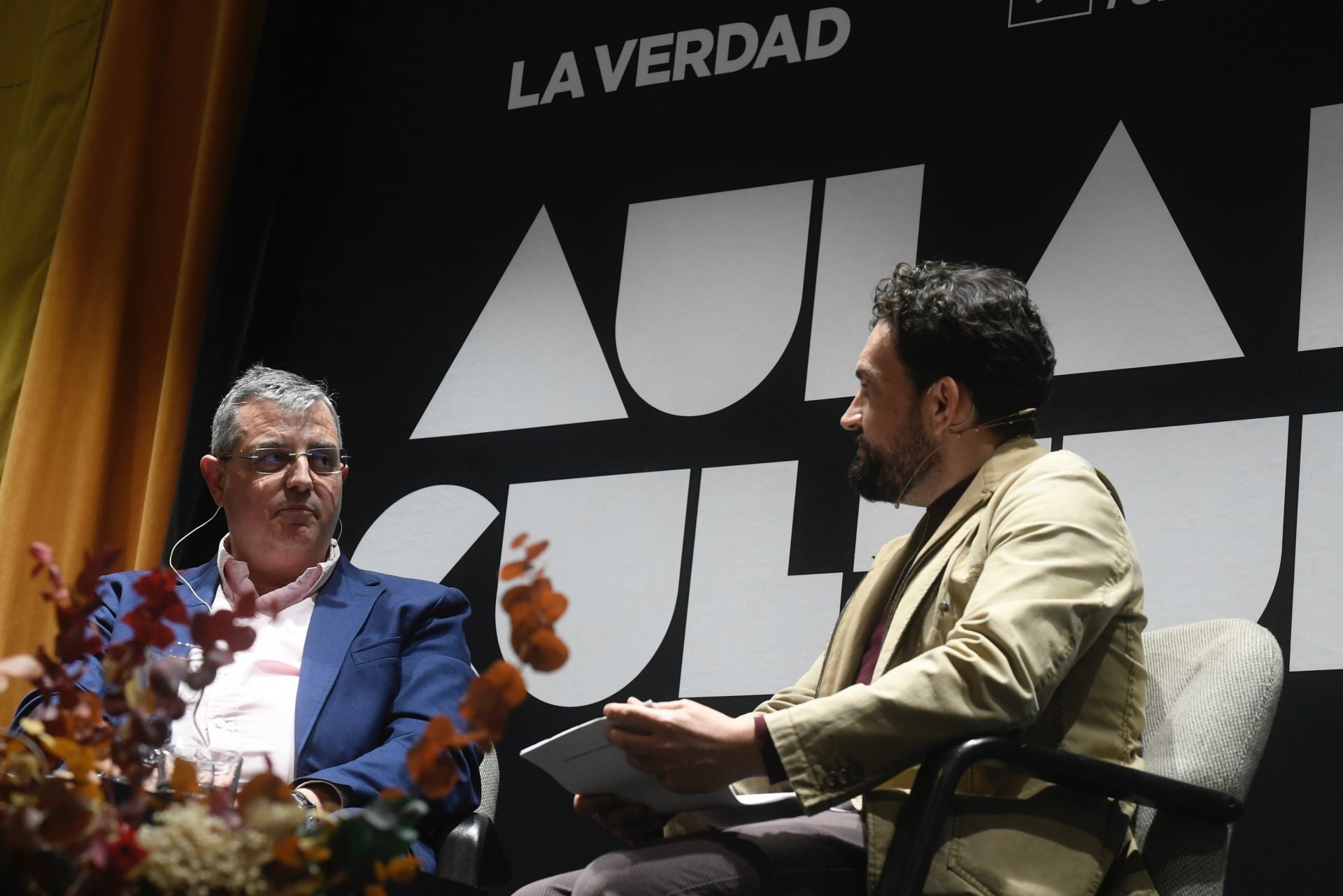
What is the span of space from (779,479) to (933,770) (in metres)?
1.67

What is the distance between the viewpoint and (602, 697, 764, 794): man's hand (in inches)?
75.0

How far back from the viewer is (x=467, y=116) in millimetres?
4172

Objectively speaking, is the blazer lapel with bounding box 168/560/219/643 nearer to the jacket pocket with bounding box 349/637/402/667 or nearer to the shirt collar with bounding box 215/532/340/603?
the shirt collar with bounding box 215/532/340/603

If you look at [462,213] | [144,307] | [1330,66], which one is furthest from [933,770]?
[144,307]

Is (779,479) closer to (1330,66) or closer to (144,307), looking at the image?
(1330,66)

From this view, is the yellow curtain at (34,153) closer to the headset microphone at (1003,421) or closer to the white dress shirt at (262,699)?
the white dress shirt at (262,699)

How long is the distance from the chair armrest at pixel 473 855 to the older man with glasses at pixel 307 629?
0.26ft

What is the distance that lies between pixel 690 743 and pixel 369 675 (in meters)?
1.14

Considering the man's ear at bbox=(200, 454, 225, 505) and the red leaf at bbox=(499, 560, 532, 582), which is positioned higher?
the man's ear at bbox=(200, 454, 225, 505)

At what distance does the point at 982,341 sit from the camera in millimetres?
2424

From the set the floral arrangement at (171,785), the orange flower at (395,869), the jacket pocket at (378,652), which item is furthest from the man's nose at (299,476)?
the orange flower at (395,869)

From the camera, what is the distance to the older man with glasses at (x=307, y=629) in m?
2.72

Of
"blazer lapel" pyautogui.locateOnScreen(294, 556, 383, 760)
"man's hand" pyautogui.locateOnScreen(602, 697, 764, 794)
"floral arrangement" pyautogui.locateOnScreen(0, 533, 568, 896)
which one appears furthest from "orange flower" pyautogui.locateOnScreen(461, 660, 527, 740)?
"blazer lapel" pyautogui.locateOnScreen(294, 556, 383, 760)

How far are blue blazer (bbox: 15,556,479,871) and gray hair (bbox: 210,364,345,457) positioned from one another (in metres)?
0.31
